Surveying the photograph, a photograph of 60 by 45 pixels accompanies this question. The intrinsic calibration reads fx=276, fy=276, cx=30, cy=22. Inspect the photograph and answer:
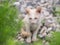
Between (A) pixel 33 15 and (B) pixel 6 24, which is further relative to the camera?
(A) pixel 33 15

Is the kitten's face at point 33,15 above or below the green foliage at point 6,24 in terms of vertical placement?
below

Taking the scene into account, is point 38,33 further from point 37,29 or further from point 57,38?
point 57,38

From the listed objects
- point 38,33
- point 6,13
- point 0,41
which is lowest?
point 38,33

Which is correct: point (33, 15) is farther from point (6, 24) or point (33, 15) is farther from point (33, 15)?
point (6, 24)

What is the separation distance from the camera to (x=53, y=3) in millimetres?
4750

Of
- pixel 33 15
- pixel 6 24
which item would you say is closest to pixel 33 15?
pixel 33 15

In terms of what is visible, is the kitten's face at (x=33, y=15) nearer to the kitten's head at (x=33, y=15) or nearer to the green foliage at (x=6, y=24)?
the kitten's head at (x=33, y=15)

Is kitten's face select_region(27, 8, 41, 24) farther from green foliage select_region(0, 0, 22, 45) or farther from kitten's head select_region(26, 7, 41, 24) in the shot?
green foliage select_region(0, 0, 22, 45)

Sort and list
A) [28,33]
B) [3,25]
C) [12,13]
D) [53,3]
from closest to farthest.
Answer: [3,25]
[12,13]
[28,33]
[53,3]

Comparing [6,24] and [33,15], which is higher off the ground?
[6,24]

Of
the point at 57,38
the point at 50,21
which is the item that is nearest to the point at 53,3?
the point at 50,21

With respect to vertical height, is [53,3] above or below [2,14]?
below

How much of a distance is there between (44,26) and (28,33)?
31 cm

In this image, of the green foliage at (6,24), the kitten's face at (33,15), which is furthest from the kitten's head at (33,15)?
the green foliage at (6,24)
